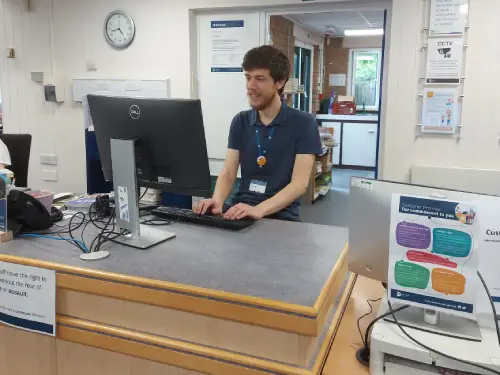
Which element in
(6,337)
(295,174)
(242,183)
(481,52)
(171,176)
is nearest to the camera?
(6,337)

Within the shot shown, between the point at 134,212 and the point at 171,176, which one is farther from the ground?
the point at 171,176

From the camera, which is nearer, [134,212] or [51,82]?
[134,212]

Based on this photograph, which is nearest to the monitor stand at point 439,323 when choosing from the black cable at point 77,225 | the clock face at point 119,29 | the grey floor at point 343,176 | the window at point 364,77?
the black cable at point 77,225

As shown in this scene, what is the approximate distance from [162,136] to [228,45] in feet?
9.42

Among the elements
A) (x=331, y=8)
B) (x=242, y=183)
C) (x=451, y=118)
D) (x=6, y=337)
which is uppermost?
(x=331, y=8)

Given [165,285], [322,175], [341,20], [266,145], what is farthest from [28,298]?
[341,20]

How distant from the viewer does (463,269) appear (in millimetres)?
1154

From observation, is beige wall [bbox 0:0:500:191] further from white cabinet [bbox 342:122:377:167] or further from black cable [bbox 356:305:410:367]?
white cabinet [bbox 342:122:377:167]

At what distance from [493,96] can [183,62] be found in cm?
259

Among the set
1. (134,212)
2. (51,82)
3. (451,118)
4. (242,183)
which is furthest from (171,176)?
(51,82)

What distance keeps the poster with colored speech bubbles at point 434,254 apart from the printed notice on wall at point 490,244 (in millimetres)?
53

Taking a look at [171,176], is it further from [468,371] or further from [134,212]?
[468,371]

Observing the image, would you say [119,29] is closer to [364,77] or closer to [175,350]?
[175,350]

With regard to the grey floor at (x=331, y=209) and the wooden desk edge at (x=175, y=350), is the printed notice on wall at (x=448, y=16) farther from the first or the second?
the wooden desk edge at (x=175, y=350)
